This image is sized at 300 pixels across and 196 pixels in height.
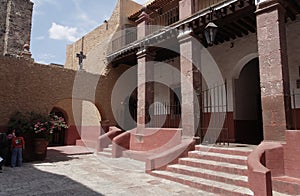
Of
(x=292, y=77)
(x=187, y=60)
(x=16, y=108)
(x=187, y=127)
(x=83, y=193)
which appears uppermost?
(x=187, y=60)

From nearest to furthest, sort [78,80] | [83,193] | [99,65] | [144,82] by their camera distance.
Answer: [83,193] < [144,82] < [78,80] < [99,65]

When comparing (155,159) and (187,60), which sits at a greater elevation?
(187,60)

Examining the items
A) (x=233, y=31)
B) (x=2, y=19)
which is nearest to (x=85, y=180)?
(x=233, y=31)

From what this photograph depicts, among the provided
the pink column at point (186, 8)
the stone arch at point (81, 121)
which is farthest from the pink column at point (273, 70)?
the stone arch at point (81, 121)

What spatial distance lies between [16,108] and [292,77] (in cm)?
1066

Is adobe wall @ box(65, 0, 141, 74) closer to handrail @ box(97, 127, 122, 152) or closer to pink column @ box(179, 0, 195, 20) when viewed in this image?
handrail @ box(97, 127, 122, 152)

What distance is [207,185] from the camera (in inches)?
200

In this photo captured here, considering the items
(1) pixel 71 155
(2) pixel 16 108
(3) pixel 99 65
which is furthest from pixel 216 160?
(3) pixel 99 65

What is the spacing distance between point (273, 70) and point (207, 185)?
3.07m

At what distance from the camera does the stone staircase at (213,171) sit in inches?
192

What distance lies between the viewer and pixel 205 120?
9.33 m

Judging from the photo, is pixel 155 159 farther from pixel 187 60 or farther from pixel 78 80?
pixel 78 80

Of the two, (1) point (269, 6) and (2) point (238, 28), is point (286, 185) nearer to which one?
(1) point (269, 6)

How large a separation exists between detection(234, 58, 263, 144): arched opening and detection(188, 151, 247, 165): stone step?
2839mm
